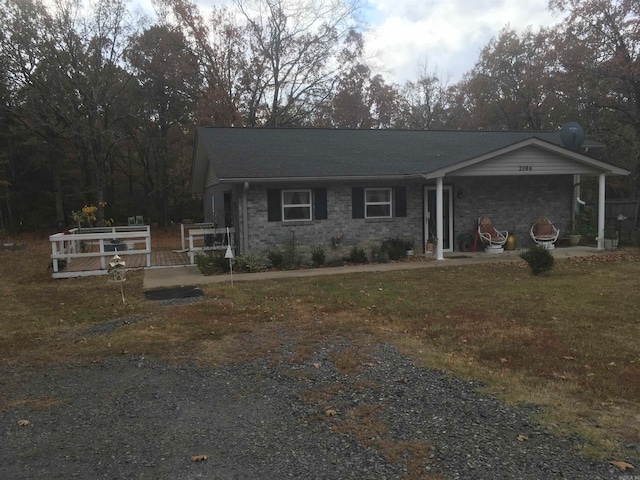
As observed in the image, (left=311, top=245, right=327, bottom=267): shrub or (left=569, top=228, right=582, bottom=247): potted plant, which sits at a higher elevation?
(left=569, top=228, right=582, bottom=247): potted plant

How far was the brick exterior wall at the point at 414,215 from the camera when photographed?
13.6 m

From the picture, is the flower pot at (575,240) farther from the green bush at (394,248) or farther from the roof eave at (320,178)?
the roof eave at (320,178)

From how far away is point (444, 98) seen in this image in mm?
38812

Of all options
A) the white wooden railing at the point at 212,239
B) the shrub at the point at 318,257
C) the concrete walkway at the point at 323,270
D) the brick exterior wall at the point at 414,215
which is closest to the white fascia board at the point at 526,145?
the brick exterior wall at the point at 414,215

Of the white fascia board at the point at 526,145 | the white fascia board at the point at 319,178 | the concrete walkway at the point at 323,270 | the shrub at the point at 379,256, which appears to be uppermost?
the white fascia board at the point at 526,145

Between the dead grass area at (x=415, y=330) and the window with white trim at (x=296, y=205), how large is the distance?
3103mm

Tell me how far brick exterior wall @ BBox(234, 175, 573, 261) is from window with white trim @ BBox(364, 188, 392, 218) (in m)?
0.17

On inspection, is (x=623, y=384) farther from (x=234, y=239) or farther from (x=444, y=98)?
(x=444, y=98)

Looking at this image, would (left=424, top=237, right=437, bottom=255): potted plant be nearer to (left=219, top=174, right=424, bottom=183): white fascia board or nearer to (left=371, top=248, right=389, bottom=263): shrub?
(left=371, top=248, right=389, bottom=263): shrub

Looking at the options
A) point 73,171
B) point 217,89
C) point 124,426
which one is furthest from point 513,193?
point 73,171

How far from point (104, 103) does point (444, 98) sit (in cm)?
2449

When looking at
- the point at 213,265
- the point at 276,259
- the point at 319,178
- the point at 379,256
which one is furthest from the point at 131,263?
the point at 379,256

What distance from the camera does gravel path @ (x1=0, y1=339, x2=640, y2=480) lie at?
3.13m

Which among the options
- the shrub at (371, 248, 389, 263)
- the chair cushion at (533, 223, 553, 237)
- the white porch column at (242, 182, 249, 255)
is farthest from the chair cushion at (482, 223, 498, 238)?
the white porch column at (242, 182, 249, 255)
